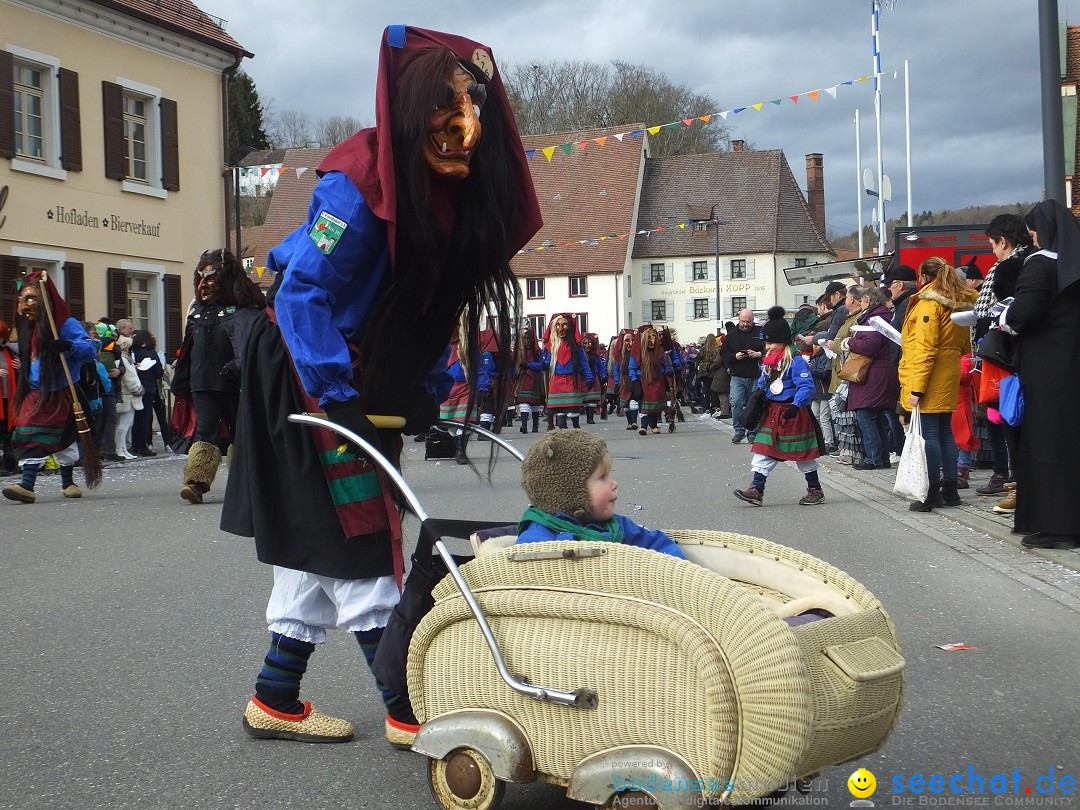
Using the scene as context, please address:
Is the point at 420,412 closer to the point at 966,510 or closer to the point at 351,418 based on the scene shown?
→ the point at 351,418

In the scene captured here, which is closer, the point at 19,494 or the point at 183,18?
the point at 19,494

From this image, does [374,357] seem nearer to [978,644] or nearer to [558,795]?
[558,795]

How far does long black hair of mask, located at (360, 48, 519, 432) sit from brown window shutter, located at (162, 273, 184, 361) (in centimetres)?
2316

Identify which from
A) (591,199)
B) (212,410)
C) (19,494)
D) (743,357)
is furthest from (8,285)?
(591,199)

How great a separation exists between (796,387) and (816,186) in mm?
80524

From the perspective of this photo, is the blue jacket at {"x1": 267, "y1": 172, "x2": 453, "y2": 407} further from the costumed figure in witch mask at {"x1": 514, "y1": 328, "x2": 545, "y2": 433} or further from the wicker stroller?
the costumed figure in witch mask at {"x1": 514, "y1": 328, "x2": 545, "y2": 433}

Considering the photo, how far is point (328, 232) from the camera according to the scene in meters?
3.77

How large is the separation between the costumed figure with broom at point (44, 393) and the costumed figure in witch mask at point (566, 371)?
9.99 meters

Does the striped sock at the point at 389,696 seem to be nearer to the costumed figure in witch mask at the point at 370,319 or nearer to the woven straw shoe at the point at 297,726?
the costumed figure in witch mask at the point at 370,319

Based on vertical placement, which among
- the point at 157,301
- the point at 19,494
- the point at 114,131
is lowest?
the point at 19,494

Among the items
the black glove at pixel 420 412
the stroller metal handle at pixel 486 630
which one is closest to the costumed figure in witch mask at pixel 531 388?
the black glove at pixel 420 412

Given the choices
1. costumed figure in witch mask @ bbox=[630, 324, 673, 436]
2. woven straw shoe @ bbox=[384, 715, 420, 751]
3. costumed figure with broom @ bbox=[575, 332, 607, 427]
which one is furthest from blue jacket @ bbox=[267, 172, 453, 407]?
costumed figure in witch mask @ bbox=[630, 324, 673, 436]

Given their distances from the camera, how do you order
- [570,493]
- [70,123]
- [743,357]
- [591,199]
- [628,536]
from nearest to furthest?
[570,493], [628,536], [743,357], [70,123], [591,199]

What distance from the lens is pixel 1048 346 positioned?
7.87 m
